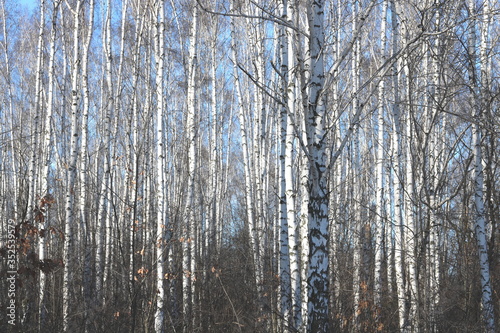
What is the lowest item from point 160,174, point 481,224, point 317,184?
point 481,224

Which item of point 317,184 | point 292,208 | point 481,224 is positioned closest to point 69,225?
point 292,208

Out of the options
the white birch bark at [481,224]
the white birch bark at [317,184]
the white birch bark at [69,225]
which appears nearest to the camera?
the white birch bark at [317,184]

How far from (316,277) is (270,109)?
412 inches

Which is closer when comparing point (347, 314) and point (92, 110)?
point (347, 314)

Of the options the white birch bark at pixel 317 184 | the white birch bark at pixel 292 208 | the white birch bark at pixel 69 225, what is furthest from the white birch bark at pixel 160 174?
the white birch bark at pixel 317 184

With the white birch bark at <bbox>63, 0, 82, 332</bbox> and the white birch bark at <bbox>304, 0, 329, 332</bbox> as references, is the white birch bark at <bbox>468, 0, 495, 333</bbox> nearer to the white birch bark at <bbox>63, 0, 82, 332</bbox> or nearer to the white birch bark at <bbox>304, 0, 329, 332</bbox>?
the white birch bark at <bbox>304, 0, 329, 332</bbox>

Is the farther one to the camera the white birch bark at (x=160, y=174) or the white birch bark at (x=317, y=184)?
the white birch bark at (x=160, y=174)

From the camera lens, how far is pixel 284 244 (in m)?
6.45

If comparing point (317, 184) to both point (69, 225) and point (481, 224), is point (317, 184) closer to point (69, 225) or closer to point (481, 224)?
point (481, 224)

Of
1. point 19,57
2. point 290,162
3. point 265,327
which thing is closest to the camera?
point 290,162

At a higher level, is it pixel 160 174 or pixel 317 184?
pixel 160 174

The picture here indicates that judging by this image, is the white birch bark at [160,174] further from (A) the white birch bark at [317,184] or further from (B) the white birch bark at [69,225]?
(A) the white birch bark at [317,184]

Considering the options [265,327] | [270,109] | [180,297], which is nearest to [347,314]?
[265,327]

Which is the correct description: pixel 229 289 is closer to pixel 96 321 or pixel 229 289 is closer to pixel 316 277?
pixel 96 321
